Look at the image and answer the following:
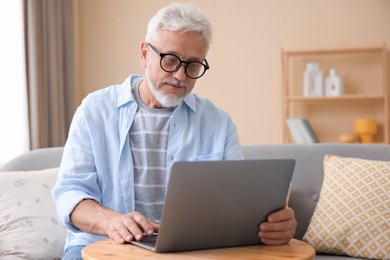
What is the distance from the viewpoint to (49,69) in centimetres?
402

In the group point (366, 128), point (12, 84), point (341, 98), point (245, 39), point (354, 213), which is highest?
point (245, 39)

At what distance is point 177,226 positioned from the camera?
4.56ft

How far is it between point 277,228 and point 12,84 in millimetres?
2490

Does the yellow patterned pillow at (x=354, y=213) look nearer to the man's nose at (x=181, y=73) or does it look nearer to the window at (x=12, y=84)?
the man's nose at (x=181, y=73)

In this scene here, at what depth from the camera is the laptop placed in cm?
135

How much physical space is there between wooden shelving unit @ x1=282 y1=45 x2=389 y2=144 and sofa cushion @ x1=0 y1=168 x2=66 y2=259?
88.1 inches

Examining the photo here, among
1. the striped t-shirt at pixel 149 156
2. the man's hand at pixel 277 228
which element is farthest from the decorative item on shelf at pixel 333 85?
the man's hand at pixel 277 228

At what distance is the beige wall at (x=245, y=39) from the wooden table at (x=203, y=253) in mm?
2963

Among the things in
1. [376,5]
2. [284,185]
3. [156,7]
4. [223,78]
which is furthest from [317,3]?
[284,185]

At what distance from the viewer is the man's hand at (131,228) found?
151 centimetres

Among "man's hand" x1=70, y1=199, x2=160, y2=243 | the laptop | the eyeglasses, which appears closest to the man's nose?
the eyeglasses

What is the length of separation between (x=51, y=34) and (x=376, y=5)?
2055 mm

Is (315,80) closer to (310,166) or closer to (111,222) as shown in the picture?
(310,166)

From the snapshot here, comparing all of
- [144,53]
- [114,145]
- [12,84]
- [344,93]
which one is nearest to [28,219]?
[114,145]
